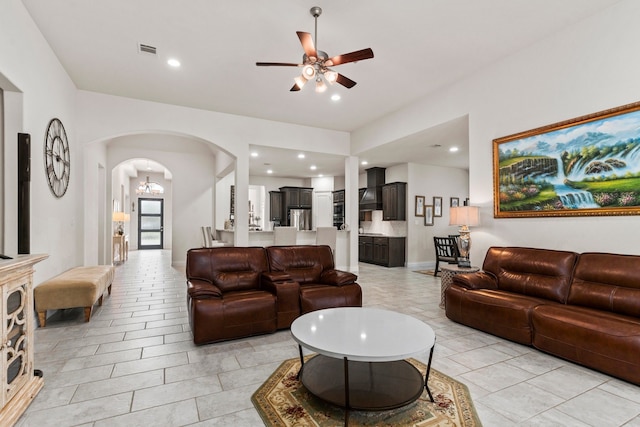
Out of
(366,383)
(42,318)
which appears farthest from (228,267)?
(366,383)

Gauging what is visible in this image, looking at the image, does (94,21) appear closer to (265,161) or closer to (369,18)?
(369,18)

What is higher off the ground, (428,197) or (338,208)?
(428,197)

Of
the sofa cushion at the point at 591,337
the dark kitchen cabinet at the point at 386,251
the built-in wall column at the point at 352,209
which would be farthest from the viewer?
the dark kitchen cabinet at the point at 386,251

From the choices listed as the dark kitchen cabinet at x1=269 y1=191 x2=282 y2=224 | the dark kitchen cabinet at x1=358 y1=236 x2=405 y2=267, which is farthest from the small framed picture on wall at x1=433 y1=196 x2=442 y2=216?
the dark kitchen cabinet at x1=269 y1=191 x2=282 y2=224

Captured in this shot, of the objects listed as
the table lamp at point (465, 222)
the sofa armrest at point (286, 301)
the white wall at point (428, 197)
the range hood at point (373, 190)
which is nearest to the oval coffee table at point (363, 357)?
the sofa armrest at point (286, 301)

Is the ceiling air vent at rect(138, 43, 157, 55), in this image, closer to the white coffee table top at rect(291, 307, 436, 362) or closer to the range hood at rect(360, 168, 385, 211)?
the white coffee table top at rect(291, 307, 436, 362)

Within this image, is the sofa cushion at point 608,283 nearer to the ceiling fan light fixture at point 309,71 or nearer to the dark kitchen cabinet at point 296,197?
the ceiling fan light fixture at point 309,71

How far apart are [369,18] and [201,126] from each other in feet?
12.6

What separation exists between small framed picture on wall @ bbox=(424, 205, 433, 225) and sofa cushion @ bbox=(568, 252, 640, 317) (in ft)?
18.9

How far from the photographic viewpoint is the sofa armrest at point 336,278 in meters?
3.84

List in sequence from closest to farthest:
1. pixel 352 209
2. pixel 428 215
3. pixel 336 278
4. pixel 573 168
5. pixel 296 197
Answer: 1. pixel 573 168
2. pixel 336 278
3. pixel 352 209
4. pixel 428 215
5. pixel 296 197

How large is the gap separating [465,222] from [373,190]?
5.43m

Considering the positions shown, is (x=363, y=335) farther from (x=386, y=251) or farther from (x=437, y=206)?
(x=437, y=206)

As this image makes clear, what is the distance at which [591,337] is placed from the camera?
2.47 metres
